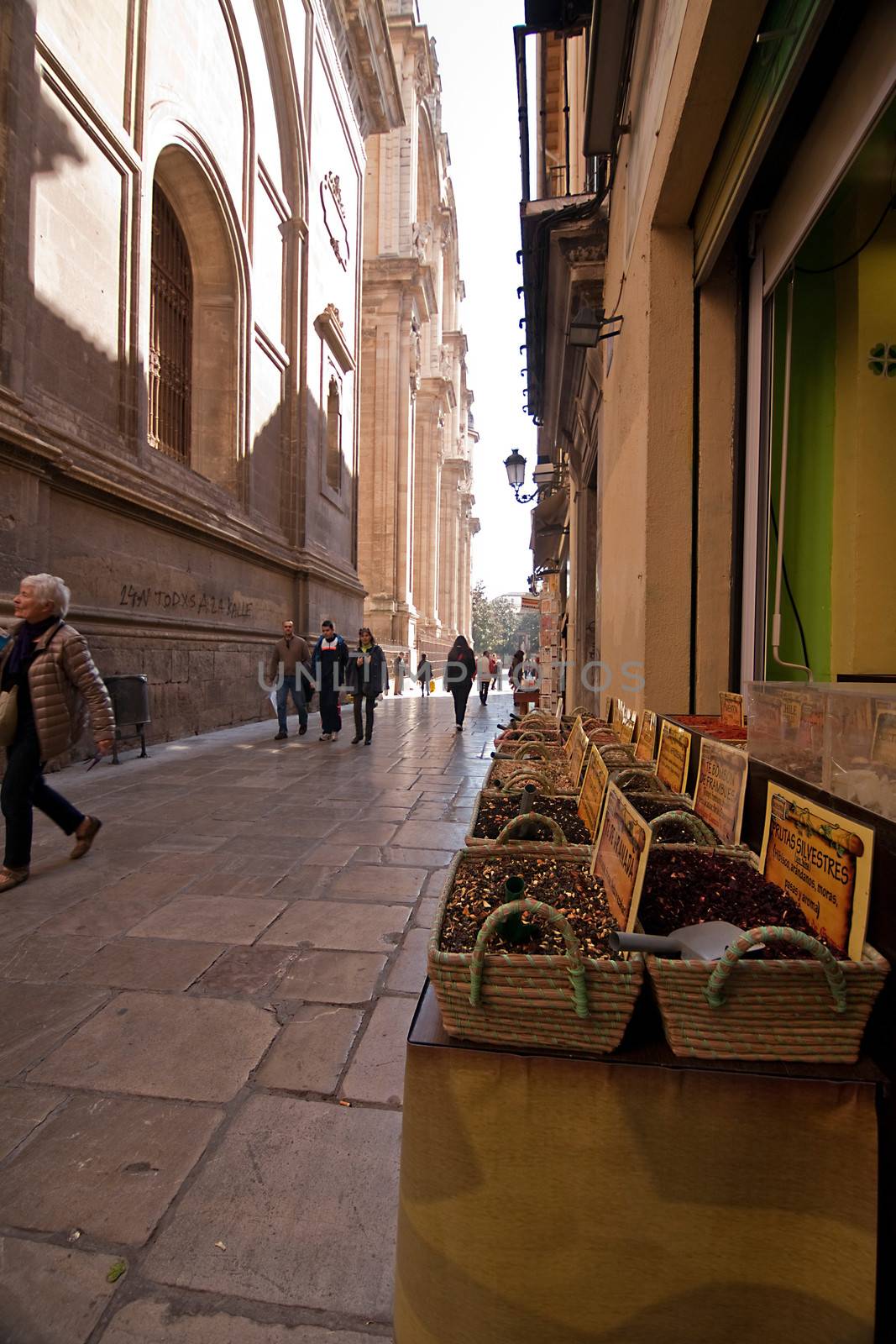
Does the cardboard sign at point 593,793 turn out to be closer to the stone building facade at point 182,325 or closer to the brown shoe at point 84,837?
the brown shoe at point 84,837

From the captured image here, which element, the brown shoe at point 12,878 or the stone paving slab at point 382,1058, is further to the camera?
the brown shoe at point 12,878

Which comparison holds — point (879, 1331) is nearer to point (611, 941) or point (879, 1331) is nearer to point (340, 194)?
point (611, 941)

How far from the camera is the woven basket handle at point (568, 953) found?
1.06 metres

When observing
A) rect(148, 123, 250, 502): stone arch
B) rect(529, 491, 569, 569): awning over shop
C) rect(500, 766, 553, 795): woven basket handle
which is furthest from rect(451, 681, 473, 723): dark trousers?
rect(500, 766, 553, 795): woven basket handle

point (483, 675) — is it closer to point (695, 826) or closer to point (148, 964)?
point (148, 964)

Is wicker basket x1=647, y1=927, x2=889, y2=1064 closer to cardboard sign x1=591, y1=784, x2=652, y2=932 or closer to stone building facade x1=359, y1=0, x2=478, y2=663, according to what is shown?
cardboard sign x1=591, y1=784, x2=652, y2=932

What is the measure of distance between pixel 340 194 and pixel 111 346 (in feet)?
39.0

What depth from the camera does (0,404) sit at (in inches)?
237

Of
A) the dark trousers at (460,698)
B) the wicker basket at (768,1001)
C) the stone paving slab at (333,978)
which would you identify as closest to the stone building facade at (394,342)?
the dark trousers at (460,698)

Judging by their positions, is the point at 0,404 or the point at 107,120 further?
the point at 107,120

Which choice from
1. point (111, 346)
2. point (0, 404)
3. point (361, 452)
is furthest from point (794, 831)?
point (361, 452)

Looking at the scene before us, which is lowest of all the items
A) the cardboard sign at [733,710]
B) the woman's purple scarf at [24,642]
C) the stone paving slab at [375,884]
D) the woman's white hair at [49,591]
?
the stone paving slab at [375,884]

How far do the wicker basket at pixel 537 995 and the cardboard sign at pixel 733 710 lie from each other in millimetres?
1704

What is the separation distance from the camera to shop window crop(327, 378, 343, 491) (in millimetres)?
16750
